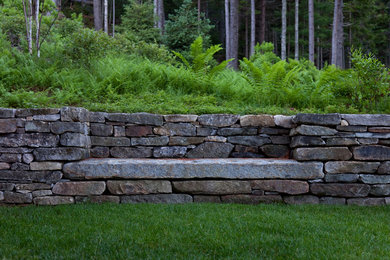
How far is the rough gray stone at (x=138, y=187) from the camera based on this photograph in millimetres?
4453

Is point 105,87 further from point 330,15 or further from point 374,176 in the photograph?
point 330,15

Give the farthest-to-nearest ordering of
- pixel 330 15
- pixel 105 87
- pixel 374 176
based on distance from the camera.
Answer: pixel 330 15 → pixel 105 87 → pixel 374 176

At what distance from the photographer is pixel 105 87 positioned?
6121 mm

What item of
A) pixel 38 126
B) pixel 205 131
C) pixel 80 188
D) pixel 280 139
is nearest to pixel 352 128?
pixel 280 139

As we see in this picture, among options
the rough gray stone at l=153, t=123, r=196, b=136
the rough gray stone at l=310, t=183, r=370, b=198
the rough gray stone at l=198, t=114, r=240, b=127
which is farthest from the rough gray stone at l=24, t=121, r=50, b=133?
the rough gray stone at l=310, t=183, r=370, b=198

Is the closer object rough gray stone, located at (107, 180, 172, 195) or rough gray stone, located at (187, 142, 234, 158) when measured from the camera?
rough gray stone, located at (107, 180, 172, 195)

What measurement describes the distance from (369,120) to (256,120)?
1618 mm

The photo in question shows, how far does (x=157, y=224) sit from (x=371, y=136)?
332 cm

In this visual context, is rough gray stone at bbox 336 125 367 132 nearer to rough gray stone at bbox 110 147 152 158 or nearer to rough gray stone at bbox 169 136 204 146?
rough gray stone at bbox 169 136 204 146

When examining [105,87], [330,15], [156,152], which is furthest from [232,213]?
[330,15]

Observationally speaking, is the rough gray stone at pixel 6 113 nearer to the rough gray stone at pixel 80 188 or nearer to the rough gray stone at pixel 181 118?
the rough gray stone at pixel 80 188

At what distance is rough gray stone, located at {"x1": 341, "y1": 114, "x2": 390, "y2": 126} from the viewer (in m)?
4.62

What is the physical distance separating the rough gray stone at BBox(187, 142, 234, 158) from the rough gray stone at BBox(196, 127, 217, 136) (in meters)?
0.16

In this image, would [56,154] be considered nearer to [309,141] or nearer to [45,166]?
[45,166]
